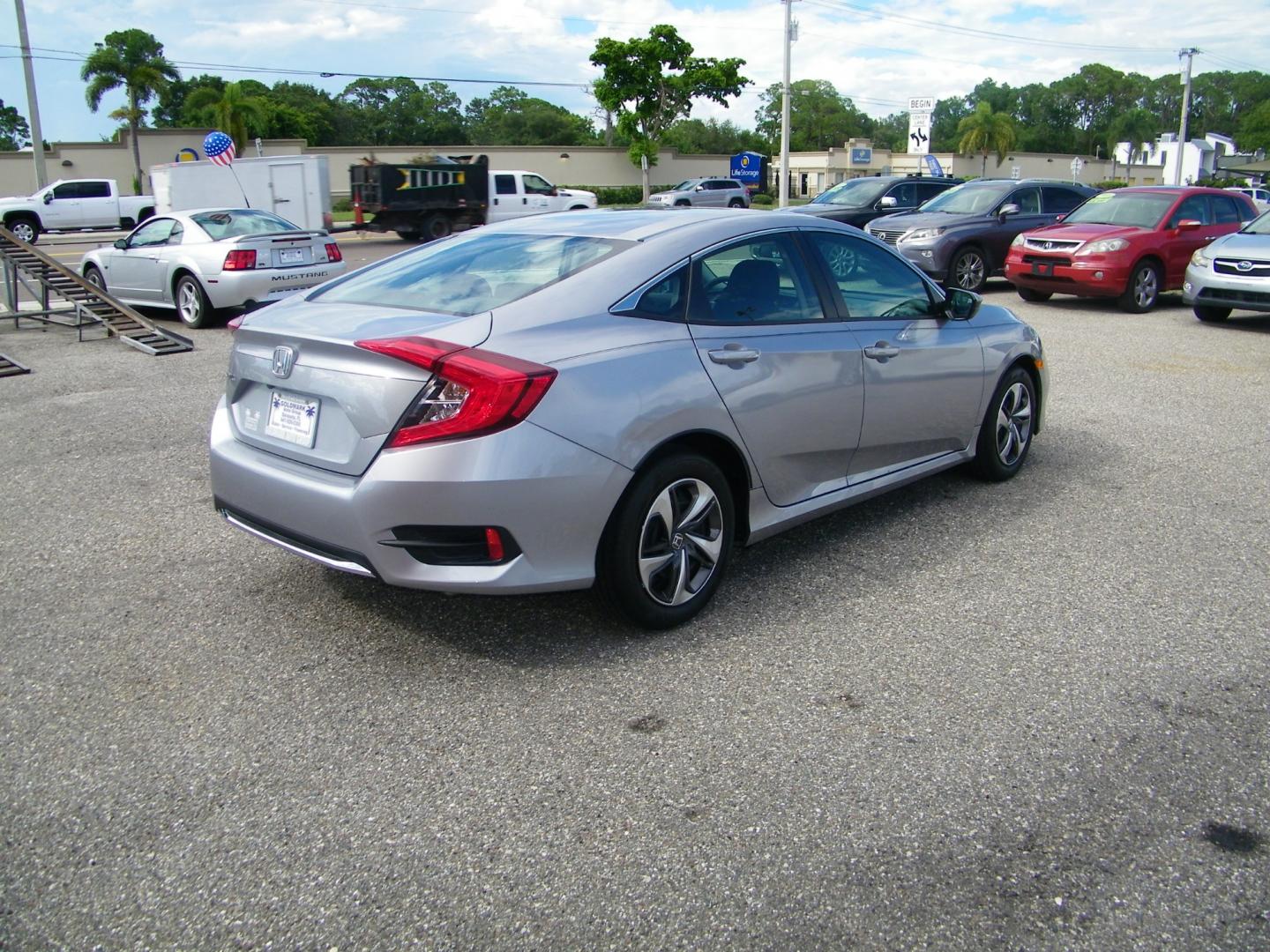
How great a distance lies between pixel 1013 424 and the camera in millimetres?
6027

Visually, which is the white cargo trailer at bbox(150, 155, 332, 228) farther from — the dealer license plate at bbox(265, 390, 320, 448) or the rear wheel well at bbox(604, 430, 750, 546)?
the rear wheel well at bbox(604, 430, 750, 546)

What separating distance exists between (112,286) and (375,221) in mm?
14890

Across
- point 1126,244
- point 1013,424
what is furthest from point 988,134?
point 1013,424

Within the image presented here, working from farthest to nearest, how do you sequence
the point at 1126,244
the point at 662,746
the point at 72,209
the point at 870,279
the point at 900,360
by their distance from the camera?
the point at 72,209
the point at 1126,244
the point at 870,279
the point at 900,360
the point at 662,746

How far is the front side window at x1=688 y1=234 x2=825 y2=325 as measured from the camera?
419 cm

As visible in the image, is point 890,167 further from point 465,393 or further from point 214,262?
point 465,393

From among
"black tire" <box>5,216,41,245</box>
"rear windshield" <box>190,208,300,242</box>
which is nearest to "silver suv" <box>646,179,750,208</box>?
"black tire" <box>5,216,41,245</box>

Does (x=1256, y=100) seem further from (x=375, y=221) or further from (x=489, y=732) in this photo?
(x=489, y=732)

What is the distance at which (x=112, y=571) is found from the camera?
4.71m

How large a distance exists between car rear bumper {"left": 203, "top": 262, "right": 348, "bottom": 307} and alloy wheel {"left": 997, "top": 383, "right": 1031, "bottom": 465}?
8770mm

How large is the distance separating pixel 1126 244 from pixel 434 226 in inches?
777

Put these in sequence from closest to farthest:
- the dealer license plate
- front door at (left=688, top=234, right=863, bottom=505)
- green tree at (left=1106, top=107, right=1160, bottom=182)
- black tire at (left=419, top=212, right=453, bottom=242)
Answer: the dealer license plate → front door at (left=688, top=234, right=863, bottom=505) → black tire at (left=419, top=212, right=453, bottom=242) → green tree at (left=1106, top=107, right=1160, bottom=182)

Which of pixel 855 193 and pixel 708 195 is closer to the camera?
pixel 855 193

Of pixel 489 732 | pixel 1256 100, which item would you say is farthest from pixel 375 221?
pixel 1256 100
